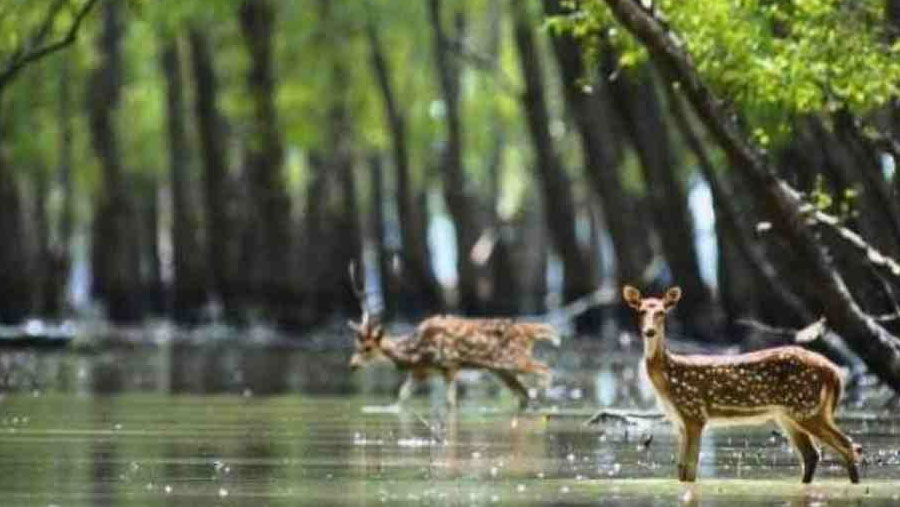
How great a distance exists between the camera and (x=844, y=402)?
106 feet

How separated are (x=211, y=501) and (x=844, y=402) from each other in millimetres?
15443

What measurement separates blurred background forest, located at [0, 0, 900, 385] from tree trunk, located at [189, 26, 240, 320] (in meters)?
0.07

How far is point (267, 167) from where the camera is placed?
6775 centimetres

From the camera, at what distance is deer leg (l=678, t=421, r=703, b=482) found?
20000mm

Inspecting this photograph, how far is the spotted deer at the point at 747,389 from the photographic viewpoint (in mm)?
20359

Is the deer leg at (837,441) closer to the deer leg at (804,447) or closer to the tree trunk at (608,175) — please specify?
the deer leg at (804,447)

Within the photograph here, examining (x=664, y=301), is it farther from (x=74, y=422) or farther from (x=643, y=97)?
(x=643, y=97)

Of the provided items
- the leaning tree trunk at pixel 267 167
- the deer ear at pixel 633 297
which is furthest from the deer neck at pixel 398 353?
the leaning tree trunk at pixel 267 167

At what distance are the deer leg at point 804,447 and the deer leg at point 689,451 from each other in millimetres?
563

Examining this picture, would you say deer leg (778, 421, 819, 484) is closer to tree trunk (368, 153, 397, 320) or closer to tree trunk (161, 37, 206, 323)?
tree trunk (368, 153, 397, 320)

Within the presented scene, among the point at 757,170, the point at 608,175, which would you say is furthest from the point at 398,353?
the point at 608,175

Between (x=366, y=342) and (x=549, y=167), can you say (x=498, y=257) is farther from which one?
(x=366, y=342)

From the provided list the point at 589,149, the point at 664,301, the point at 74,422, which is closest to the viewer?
the point at 664,301

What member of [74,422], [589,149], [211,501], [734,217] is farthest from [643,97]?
[211,501]
